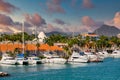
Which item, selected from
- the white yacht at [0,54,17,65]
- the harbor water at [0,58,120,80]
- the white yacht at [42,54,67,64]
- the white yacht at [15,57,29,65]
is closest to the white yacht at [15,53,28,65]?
the white yacht at [15,57,29,65]

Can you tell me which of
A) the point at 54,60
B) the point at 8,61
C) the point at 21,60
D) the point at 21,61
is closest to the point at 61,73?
the point at 21,61

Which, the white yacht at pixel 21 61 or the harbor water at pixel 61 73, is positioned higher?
the white yacht at pixel 21 61

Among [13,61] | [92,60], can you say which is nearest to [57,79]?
[13,61]

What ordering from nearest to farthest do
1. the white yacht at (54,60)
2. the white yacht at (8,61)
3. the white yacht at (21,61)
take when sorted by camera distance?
the white yacht at (8,61)
the white yacht at (21,61)
the white yacht at (54,60)

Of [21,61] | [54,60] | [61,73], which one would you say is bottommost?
[61,73]

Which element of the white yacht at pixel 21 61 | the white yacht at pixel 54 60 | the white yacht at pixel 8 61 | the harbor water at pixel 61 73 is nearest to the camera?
the harbor water at pixel 61 73

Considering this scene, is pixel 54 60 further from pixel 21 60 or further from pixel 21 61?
pixel 21 61

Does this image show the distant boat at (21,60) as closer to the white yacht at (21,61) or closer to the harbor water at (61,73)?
the white yacht at (21,61)

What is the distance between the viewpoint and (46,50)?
177 metres

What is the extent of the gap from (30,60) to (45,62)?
898 cm

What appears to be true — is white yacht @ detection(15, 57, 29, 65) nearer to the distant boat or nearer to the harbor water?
the distant boat

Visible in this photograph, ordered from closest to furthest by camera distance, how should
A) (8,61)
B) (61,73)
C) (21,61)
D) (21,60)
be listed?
(61,73) < (8,61) < (21,61) < (21,60)

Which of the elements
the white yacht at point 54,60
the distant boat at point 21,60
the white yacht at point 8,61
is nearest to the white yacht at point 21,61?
the distant boat at point 21,60

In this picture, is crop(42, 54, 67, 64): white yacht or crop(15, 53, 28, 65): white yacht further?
crop(42, 54, 67, 64): white yacht
